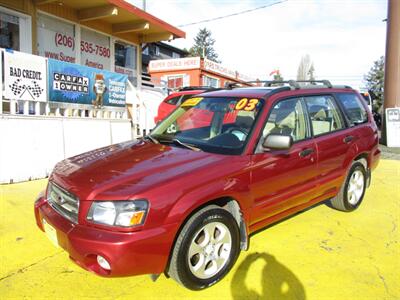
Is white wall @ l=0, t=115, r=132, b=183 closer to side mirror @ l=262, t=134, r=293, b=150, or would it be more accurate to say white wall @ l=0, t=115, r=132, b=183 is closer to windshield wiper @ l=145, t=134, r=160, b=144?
windshield wiper @ l=145, t=134, r=160, b=144

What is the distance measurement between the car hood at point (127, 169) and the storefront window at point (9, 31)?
257 inches

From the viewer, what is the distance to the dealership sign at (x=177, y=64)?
65.2 feet

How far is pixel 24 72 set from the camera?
6.71m

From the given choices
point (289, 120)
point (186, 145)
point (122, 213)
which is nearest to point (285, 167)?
point (289, 120)

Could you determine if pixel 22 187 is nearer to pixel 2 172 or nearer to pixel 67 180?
pixel 2 172

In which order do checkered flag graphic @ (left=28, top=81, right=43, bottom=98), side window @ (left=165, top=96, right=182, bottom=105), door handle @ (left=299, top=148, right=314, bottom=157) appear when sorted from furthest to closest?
1. side window @ (left=165, top=96, right=182, bottom=105)
2. checkered flag graphic @ (left=28, top=81, right=43, bottom=98)
3. door handle @ (left=299, top=148, right=314, bottom=157)

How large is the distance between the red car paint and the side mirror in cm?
14

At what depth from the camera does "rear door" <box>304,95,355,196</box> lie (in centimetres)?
437

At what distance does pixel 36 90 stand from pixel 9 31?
9.43ft

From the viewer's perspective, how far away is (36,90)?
6992 mm

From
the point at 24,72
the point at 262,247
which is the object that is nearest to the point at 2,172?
the point at 24,72

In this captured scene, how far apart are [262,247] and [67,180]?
7.00 feet

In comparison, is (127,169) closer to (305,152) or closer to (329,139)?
(305,152)

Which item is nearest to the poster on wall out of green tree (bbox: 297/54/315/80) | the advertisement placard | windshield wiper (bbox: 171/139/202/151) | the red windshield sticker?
windshield wiper (bbox: 171/139/202/151)
